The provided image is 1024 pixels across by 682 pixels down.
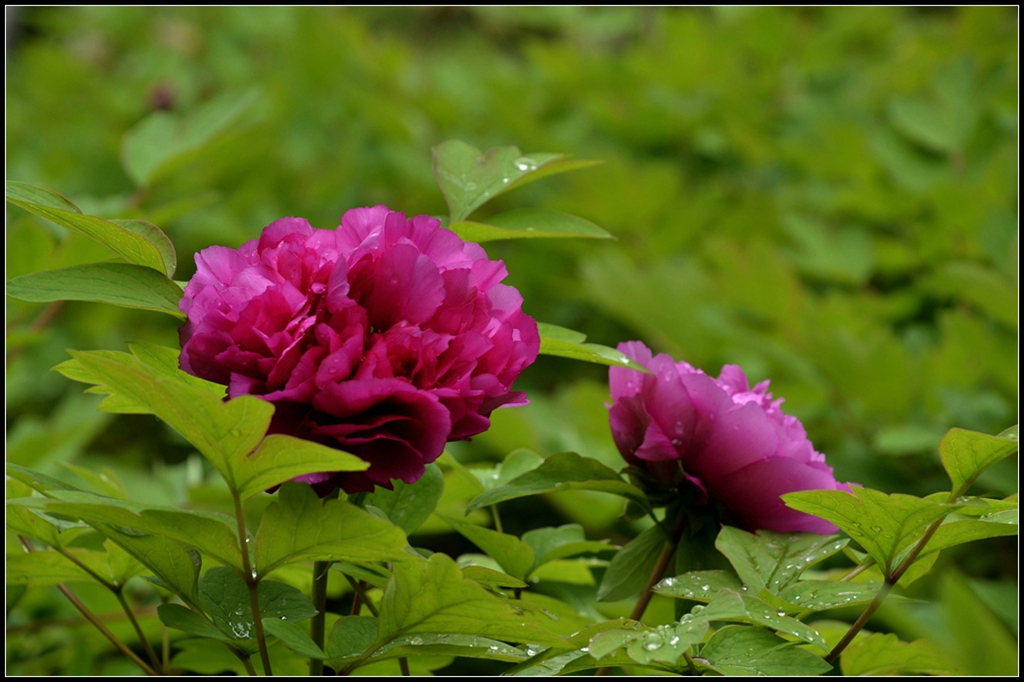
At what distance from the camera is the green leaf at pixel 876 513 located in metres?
0.41

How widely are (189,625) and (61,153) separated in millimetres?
1391

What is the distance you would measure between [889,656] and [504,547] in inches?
7.6

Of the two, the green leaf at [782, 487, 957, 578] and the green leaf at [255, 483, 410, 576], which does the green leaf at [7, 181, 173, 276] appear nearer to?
the green leaf at [255, 483, 410, 576]

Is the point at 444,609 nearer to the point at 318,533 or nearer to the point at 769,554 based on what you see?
the point at 318,533

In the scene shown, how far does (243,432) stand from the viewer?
36 centimetres

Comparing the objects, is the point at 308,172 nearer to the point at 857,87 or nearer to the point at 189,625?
the point at 857,87

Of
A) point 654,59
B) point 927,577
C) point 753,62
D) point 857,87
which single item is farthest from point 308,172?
point 927,577

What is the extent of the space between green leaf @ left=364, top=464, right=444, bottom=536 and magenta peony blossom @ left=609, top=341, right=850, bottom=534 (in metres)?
0.10

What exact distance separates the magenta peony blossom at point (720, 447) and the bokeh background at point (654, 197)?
0.29m

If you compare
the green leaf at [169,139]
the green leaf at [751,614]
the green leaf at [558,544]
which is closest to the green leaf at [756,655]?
the green leaf at [751,614]

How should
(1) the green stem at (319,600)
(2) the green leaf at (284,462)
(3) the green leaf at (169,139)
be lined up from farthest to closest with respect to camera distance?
(3) the green leaf at (169,139) → (1) the green stem at (319,600) → (2) the green leaf at (284,462)

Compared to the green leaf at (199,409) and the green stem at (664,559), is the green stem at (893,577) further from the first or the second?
the green leaf at (199,409)

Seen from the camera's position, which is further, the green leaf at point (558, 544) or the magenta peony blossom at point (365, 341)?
the green leaf at point (558, 544)

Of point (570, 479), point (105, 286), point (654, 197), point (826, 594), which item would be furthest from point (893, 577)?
point (654, 197)
